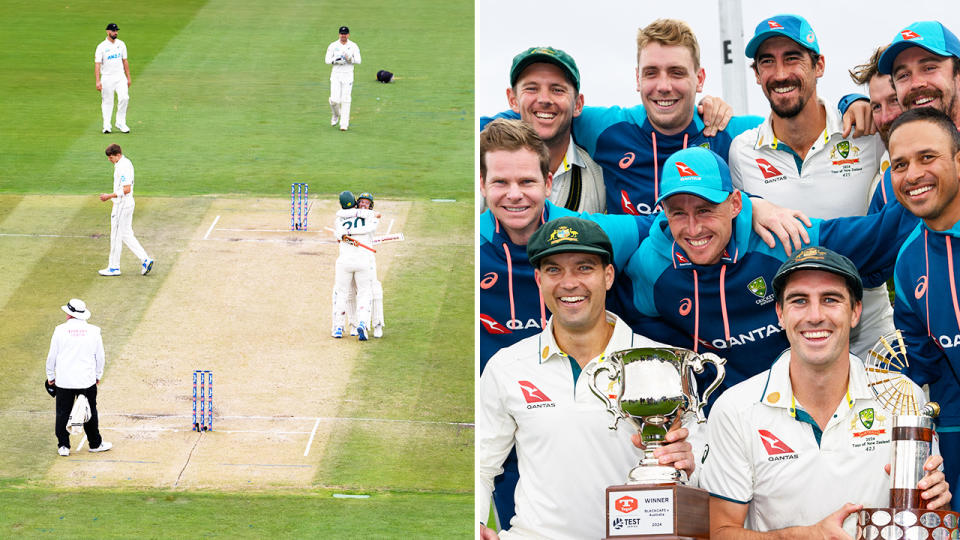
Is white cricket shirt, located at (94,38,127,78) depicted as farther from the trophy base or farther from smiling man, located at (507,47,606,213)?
the trophy base

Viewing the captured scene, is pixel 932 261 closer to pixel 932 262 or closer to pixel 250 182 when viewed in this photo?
pixel 932 262

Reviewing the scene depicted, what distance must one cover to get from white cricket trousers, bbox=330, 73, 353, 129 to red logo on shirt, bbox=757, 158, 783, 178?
56.1 ft

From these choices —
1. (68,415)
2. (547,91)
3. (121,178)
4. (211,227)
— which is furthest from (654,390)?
(211,227)

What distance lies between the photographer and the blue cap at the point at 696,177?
4508 mm

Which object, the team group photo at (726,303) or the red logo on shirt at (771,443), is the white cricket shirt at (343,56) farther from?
the red logo on shirt at (771,443)

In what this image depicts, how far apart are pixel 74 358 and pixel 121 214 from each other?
4.81m

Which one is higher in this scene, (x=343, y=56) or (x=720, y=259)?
(x=343, y=56)

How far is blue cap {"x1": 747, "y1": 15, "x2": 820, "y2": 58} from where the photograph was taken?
16.3 ft

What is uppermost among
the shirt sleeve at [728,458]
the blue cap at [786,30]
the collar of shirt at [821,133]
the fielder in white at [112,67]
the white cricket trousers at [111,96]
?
the fielder in white at [112,67]

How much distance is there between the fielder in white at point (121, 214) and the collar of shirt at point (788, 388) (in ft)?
41.2

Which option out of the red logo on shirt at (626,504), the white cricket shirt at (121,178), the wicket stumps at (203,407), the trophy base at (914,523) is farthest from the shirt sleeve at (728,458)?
the white cricket shirt at (121,178)

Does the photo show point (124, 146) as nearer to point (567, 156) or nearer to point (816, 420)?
point (567, 156)

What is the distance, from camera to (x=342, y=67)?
21.8m

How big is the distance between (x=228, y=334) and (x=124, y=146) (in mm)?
7367
